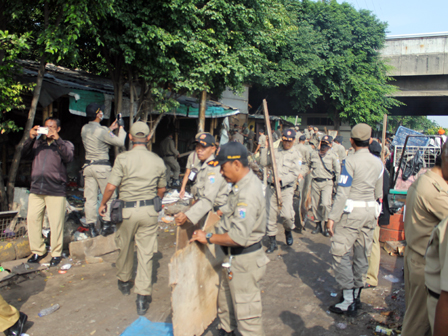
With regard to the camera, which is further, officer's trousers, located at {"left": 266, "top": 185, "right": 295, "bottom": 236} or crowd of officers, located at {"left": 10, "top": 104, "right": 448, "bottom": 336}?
officer's trousers, located at {"left": 266, "top": 185, "right": 295, "bottom": 236}

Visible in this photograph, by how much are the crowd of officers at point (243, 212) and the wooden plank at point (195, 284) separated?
133 mm

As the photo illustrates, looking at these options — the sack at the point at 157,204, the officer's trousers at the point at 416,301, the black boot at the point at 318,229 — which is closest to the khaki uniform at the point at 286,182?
the black boot at the point at 318,229

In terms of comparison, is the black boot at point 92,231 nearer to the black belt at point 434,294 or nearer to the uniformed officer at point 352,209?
the uniformed officer at point 352,209

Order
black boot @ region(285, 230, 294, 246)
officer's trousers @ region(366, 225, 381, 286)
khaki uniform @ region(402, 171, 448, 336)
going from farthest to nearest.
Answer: black boot @ region(285, 230, 294, 246) → officer's trousers @ region(366, 225, 381, 286) → khaki uniform @ region(402, 171, 448, 336)

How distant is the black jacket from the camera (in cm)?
475

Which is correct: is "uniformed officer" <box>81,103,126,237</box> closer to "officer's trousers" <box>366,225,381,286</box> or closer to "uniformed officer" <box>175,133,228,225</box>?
"uniformed officer" <box>175,133,228,225</box>

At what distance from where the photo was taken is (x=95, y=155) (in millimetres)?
5672

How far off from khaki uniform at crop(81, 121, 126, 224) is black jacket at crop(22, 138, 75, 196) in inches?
26.2

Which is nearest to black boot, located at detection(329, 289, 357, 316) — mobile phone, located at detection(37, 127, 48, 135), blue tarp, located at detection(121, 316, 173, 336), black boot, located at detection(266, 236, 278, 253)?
blue tarp, located at detection(121, 316, 173, 336)

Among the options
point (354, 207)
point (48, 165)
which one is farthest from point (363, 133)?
point (48, 165)

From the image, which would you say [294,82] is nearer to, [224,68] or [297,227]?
[224,68]

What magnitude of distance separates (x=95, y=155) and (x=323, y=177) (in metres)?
4.59

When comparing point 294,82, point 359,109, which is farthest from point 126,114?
point 359,109

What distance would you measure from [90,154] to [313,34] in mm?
16527
